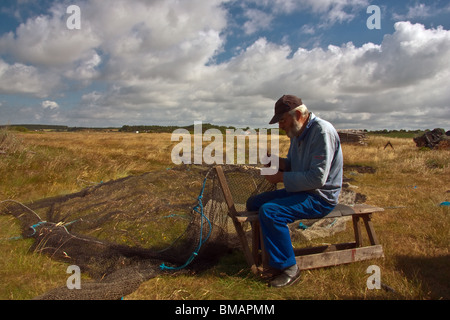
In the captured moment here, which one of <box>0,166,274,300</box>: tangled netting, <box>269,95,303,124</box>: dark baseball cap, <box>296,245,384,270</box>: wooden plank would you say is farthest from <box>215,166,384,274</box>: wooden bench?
<box>269,95,303,124</box>: dark baseball cap

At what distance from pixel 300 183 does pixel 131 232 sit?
3297mm

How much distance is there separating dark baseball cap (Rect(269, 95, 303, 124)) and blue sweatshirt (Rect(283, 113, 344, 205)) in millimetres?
259

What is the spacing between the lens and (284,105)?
361 centimetres

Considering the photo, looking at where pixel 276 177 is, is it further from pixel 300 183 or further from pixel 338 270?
pixel 338 270

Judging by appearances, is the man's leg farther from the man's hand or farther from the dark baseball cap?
the dark baseball cap

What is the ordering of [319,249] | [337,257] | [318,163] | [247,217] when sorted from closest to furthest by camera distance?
1. [318,163]
2. [247,217]
3. [337,257]
4. [319,249]

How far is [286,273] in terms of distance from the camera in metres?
3.49

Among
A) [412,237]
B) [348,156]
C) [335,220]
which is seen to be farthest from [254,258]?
[348,156]

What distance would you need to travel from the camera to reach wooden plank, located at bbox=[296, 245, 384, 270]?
151 inches

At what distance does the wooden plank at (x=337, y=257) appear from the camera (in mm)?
3844

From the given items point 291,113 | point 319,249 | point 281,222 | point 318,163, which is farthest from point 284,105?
point 319,249
